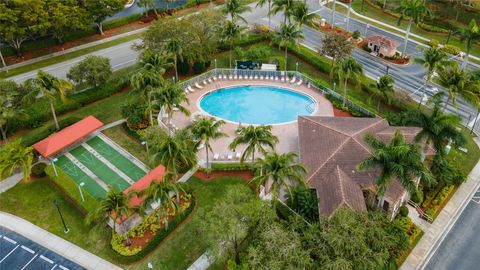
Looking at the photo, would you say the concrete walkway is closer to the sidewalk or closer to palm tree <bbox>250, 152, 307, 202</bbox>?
palm tree <bbox>250, 152, 307, 202</bbox>

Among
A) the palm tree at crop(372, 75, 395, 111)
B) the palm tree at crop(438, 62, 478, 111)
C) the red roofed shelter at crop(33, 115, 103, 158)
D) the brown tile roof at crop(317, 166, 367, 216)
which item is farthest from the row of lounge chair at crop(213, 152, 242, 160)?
the palm tree at crop(438, 62, 478, 111)

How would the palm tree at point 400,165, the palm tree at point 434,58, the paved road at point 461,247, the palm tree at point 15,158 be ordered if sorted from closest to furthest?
the palm tree at point 400,165
the paved road at point 461,247
the palm tree at point 15,158
the palm tree at point 434,58

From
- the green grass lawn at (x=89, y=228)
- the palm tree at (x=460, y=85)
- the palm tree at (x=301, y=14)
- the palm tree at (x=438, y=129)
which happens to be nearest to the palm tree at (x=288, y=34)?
the palm tree at (x=301, y=14)

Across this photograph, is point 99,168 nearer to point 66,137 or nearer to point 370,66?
point 66,137

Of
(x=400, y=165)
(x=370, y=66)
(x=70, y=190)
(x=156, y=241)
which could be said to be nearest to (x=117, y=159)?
(x=70, y=190)

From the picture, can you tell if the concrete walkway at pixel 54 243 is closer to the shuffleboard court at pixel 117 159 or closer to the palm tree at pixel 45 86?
the shuffleboard court at pixel 117 159

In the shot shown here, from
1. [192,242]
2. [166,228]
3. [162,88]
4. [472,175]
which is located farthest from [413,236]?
[162,88]
